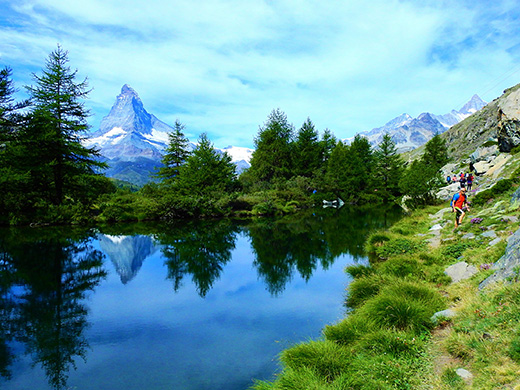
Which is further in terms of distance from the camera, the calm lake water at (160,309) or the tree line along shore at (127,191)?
the tree line along shore at (127,191)

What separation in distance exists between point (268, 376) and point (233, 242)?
15.3 metres

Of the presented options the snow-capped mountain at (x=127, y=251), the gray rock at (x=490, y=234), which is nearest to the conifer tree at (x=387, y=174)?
the snow-capped mountain at (x=127, y=251)

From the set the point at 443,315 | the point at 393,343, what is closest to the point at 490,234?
the point at 443,315

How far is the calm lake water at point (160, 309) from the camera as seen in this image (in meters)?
6.42

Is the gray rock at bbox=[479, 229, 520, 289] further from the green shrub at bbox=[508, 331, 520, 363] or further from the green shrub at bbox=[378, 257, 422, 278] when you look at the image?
the green shrub at bbox=[378, 257, 422, 278]

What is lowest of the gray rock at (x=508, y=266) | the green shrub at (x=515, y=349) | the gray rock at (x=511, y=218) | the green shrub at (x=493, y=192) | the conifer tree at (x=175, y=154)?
the green shrub at (x=515, y=349)

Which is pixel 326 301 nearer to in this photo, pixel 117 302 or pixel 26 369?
pixel 117 302

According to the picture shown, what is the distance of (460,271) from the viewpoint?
887 cm

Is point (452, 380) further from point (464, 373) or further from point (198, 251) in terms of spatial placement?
point (198, 251)

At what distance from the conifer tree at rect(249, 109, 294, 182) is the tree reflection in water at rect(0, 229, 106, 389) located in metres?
36.7

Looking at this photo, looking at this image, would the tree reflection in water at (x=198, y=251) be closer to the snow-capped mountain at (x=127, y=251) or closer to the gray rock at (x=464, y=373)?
the snow-capped mountain at (x=127, y=251)

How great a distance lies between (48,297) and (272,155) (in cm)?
4643

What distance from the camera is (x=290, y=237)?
22453 mm

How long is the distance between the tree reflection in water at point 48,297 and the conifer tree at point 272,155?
36.7 m
